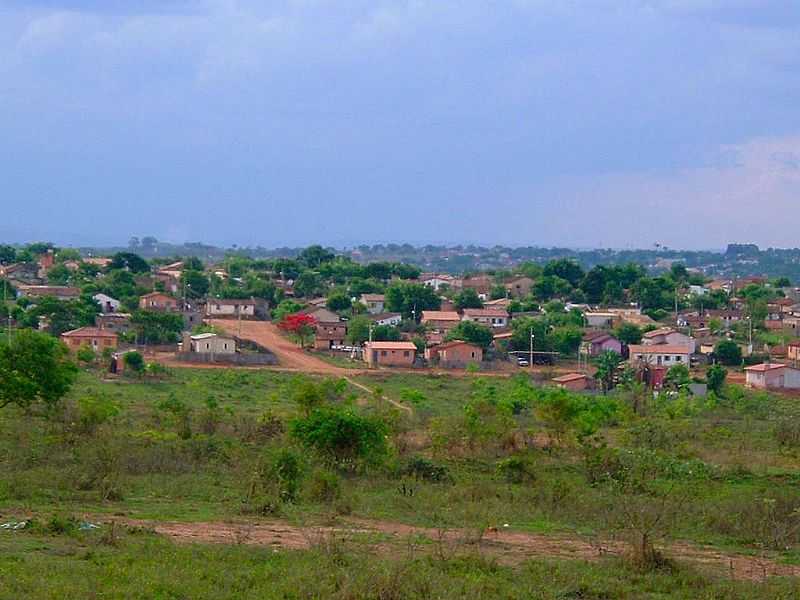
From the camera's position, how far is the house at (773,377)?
40.6 metres

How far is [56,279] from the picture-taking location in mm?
70250

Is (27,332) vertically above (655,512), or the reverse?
(27,332)

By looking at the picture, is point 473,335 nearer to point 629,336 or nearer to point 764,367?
point 629,336

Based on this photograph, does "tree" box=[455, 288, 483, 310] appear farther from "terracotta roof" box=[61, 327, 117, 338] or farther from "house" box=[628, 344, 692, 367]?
"terracotta roof" box=[61, 327, 117, 338]

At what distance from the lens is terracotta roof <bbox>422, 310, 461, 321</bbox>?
54875mm

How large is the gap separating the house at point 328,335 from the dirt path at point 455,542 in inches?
1344

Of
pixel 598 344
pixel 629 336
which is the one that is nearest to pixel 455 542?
pixel 598 344

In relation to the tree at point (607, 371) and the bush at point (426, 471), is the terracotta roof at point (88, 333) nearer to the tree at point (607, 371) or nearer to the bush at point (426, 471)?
the tree at point (607, 371)

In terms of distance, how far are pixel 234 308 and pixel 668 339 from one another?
2370 centimetres

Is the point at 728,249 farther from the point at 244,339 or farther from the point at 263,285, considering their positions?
the point at 244,339

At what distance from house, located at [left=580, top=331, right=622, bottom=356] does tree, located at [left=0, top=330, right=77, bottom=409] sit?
27.0 metres

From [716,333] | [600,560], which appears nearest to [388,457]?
[600,560]

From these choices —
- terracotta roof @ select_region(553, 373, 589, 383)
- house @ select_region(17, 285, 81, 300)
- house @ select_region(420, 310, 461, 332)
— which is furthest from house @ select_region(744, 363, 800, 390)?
house @ select_region(17, 285, 81, 300)

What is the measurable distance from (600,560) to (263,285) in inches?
2142
